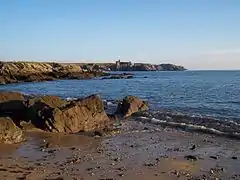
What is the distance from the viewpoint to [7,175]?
506 inches

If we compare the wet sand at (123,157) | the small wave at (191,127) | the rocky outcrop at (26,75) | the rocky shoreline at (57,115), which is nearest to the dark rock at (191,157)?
the wet sand at (123,157)

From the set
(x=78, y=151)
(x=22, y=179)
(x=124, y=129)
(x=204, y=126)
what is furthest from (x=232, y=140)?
(x=22, y=179)

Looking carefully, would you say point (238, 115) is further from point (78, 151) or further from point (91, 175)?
point (91, 175)

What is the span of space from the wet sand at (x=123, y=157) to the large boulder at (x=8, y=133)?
55cm

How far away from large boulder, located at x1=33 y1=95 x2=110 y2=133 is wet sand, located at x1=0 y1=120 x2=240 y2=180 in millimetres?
964

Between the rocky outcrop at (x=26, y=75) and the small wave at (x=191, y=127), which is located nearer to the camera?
the small wave at (x=191, y=127)

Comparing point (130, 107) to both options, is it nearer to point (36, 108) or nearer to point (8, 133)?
point (36, 108)

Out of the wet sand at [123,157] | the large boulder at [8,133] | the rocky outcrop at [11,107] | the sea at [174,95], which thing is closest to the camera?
the wet sand at [123,157]

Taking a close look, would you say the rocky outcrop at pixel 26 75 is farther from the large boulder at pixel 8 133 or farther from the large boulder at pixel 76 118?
the large boulder at pixel 8 133

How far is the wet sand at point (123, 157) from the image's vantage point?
44.1ft

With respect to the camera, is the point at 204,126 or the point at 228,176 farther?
the point at 204,126

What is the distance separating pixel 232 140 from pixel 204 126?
4.49 m

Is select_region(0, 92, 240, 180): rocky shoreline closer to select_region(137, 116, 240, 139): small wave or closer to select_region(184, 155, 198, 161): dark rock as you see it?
select_region(184, 155, 198, 161): dark rock

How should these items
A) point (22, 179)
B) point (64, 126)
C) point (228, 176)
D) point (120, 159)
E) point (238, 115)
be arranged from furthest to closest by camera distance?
point (238, 115) → point (64, 126) → point (120, 159) → point (228, 176) → point (22, 179)
